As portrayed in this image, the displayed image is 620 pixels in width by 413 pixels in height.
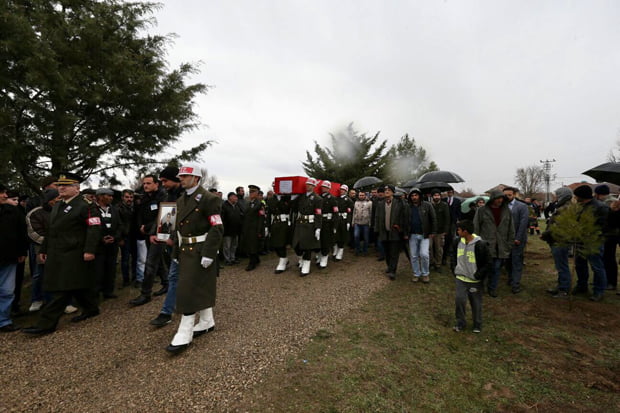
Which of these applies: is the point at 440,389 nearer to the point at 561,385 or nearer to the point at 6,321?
the point at 561,385

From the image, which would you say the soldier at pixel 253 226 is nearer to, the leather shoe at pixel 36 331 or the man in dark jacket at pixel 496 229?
the leather shoe at pixel 36 331

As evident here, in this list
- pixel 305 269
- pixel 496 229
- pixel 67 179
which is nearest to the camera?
pixel 67 179

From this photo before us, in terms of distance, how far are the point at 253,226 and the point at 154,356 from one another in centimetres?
498

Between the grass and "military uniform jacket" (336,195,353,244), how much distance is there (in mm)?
3908

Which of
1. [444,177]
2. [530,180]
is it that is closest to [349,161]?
[444,177]

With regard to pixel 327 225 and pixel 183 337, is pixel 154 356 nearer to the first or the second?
pixel 183 337

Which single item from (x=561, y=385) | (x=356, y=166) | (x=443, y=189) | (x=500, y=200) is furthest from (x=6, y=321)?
(x=356, y=166)

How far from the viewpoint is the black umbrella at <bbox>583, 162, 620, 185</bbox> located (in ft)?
15.6

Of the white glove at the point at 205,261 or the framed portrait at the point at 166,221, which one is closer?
the white glove at the point at 205,261

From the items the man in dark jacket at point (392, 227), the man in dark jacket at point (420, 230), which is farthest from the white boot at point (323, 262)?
the man in dark jacket at point (420, 230)

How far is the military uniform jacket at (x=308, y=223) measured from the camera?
23.3 feet

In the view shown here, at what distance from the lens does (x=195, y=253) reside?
A: 372cm

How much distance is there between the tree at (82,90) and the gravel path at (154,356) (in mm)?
5064

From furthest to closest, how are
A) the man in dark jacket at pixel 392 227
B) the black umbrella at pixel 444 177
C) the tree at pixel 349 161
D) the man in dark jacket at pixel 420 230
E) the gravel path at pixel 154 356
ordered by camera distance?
the tree at pixel 349 161
the black umbrella at pixel 444 177
the man in dark jacket at pixel 392 227
the man in dark jacket at pixel 420 230
the gravel path at pixel 154 356
